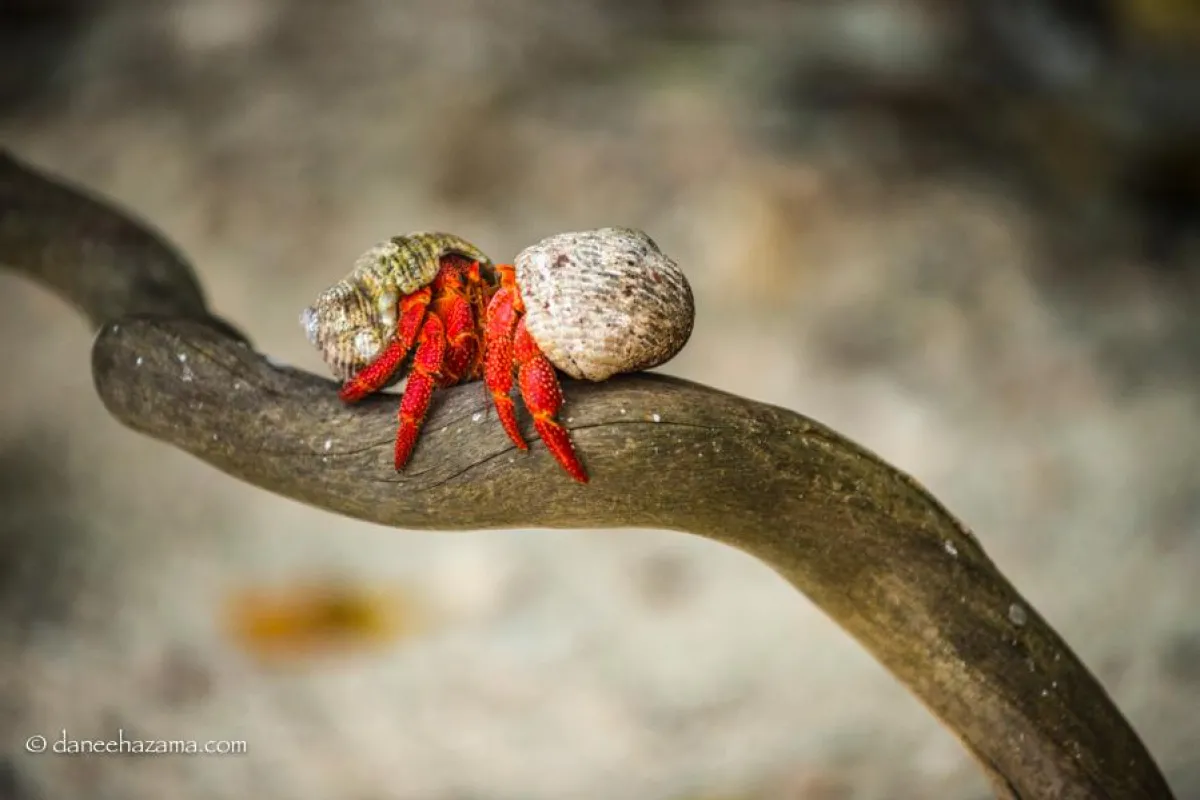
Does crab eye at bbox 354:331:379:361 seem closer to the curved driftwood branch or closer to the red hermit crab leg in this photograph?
the curved driftwood branch

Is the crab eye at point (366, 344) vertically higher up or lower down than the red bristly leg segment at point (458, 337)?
lower down

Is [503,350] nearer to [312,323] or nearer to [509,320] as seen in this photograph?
[509,320]

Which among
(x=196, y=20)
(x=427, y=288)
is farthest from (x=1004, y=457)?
(x=196, y=20)

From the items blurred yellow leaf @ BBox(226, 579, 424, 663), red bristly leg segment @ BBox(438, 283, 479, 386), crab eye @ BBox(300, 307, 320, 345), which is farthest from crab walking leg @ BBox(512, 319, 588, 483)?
blurred yellow leaf @ BBox(226, 579, 424, 663)

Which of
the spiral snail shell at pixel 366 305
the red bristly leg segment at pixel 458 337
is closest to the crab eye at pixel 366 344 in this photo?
the spiral snail shell at pixel 366 305

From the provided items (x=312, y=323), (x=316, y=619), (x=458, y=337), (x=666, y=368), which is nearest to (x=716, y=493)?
(x=458, y=337)

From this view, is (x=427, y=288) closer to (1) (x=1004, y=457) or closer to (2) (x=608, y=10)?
(1) (x=1004, y=457)

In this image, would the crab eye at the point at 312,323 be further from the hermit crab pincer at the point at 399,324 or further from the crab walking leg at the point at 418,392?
the crab walking leg at the point at 418,392
